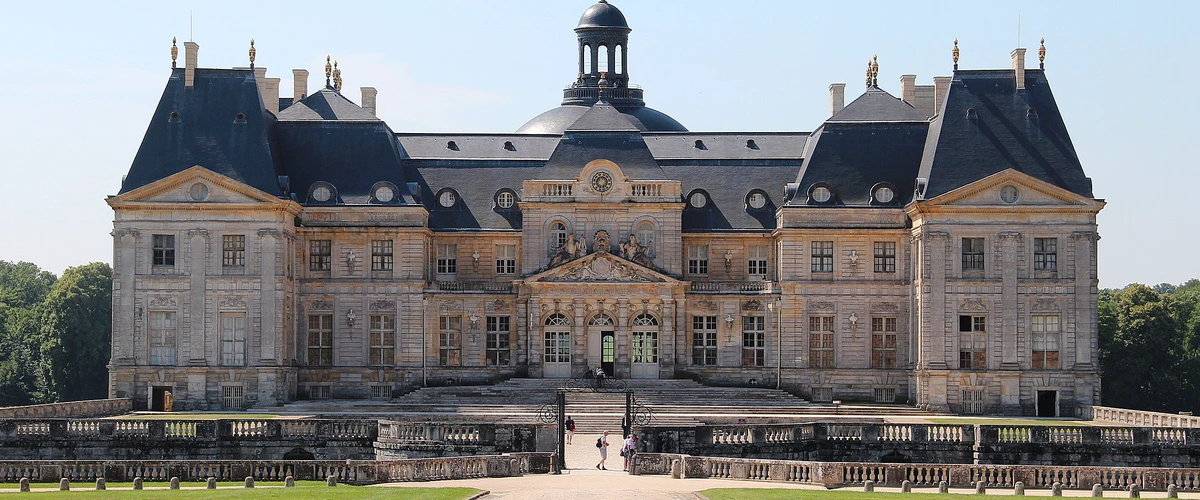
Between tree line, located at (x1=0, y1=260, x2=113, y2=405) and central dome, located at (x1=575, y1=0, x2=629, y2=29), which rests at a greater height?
central dome, located at (x1=575, y1=0, x2=629, y2=29)

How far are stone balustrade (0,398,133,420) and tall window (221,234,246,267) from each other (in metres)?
5.98

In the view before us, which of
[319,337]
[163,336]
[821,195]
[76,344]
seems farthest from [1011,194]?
[76,344]

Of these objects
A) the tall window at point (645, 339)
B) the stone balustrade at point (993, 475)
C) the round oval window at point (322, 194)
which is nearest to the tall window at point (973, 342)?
the tall window at point (645, 339)

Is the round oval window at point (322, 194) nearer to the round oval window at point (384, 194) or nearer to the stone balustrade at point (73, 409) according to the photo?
the round oval window at point (384, 194)

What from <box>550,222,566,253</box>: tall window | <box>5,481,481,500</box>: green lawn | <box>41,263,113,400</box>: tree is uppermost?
<box>550,222,566,253</box>: tall window

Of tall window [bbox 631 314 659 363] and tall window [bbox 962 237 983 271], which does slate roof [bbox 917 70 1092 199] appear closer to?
tall window [bbox 962 237 983 271]

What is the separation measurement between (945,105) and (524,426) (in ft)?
87.8

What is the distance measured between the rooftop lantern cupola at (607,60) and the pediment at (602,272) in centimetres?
1297

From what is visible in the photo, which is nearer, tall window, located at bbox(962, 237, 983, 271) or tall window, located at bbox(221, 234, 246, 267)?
tall window, located at bbox(962, 237, 983, 271)

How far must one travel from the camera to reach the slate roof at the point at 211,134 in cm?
6712

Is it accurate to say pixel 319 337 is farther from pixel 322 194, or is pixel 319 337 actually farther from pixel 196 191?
pixel 196 191

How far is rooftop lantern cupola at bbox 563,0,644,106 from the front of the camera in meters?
80.2

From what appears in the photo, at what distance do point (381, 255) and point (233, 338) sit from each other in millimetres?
6357

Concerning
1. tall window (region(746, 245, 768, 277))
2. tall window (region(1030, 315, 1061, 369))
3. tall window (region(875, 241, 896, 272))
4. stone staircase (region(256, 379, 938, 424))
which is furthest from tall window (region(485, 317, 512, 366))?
tall window (region(1030, 315, 1061, 369))
